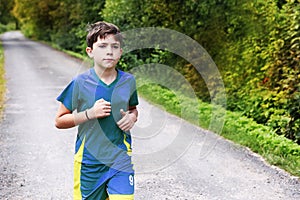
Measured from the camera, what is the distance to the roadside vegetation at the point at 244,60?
8.43 meters

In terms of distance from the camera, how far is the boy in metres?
2.97

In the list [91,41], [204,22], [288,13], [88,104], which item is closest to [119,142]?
[88,104]

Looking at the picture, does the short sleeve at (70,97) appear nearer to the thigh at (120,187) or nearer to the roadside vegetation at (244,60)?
the thigh at (120,187)

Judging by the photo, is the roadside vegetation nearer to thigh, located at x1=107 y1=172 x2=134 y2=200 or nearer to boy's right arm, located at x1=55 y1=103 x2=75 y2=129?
thigh, located at x1=107 y1=172 x2=134 y2=200

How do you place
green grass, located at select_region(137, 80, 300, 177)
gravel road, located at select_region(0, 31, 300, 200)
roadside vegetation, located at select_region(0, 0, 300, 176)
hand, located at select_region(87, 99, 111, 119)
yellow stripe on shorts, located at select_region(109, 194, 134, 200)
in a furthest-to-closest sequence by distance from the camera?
roadside vegetation, located at select_region(0, 0, 300, 176) → green grass, located at select_region(137, 80, 300, 177) → gravel road, located at select_region(0, 31, 300, 200) → yellow stripe on shorts, located at select_region(109, 194, 134, 200) → hand, located at select_region(87, 99, 111, 119)

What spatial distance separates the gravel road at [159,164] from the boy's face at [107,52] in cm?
159

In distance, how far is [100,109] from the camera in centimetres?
287

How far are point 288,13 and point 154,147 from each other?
167 inches

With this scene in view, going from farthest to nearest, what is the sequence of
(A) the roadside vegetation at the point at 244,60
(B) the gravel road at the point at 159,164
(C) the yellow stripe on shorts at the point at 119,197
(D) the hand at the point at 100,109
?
(A) the roadside vegetation at the point at 244,60 < (B) the gravel road at the point at 159,164 < (C) the yellow stripe on shorts at the point at 119,197 < (D) the hand at the point at 100,109

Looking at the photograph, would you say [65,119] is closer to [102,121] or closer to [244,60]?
[102,121]

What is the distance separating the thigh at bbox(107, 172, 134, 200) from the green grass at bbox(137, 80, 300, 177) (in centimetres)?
372

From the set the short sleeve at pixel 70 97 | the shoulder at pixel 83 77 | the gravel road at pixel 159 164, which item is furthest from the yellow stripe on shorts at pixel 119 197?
the gravel road at pixel 159 164

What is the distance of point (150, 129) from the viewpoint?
917 centimetres

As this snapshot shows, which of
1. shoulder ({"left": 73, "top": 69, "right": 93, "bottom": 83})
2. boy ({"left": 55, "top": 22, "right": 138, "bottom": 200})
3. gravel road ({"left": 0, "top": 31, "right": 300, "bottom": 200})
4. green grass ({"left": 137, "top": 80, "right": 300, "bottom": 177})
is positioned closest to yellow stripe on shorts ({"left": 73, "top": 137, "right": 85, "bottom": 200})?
boy ({"left": 55, "top": 22, "right": 138, "bottom": 200})
